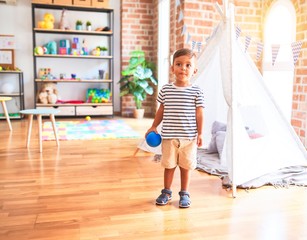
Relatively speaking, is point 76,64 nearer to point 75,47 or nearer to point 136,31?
point 75,47

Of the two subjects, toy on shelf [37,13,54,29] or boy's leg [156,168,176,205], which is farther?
toy on shelf [37,13,54,29]

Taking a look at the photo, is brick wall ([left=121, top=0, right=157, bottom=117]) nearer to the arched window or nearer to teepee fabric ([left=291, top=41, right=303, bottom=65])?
the arched window

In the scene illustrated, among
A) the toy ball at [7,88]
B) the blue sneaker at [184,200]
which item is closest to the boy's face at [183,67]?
the blue sneaker at [184,200]

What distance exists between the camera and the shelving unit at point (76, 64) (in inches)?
224

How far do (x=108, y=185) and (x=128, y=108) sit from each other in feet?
12.6

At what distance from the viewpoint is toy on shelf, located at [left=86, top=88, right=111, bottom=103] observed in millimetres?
5871

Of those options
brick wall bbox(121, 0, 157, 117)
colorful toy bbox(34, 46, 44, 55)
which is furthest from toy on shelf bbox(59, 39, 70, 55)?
brick wall bbox(121, 0, 157, 117)

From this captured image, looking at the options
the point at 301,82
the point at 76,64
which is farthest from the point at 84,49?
the point at 301,82

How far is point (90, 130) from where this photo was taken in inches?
179

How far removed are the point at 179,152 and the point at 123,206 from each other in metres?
0.48

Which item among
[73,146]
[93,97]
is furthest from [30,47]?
[73,146]

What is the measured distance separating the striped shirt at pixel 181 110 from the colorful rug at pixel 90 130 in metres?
2.18

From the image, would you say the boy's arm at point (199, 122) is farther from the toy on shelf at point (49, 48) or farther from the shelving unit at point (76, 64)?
the toy on shelf at point (49, 48)

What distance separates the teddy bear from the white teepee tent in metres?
3.61
